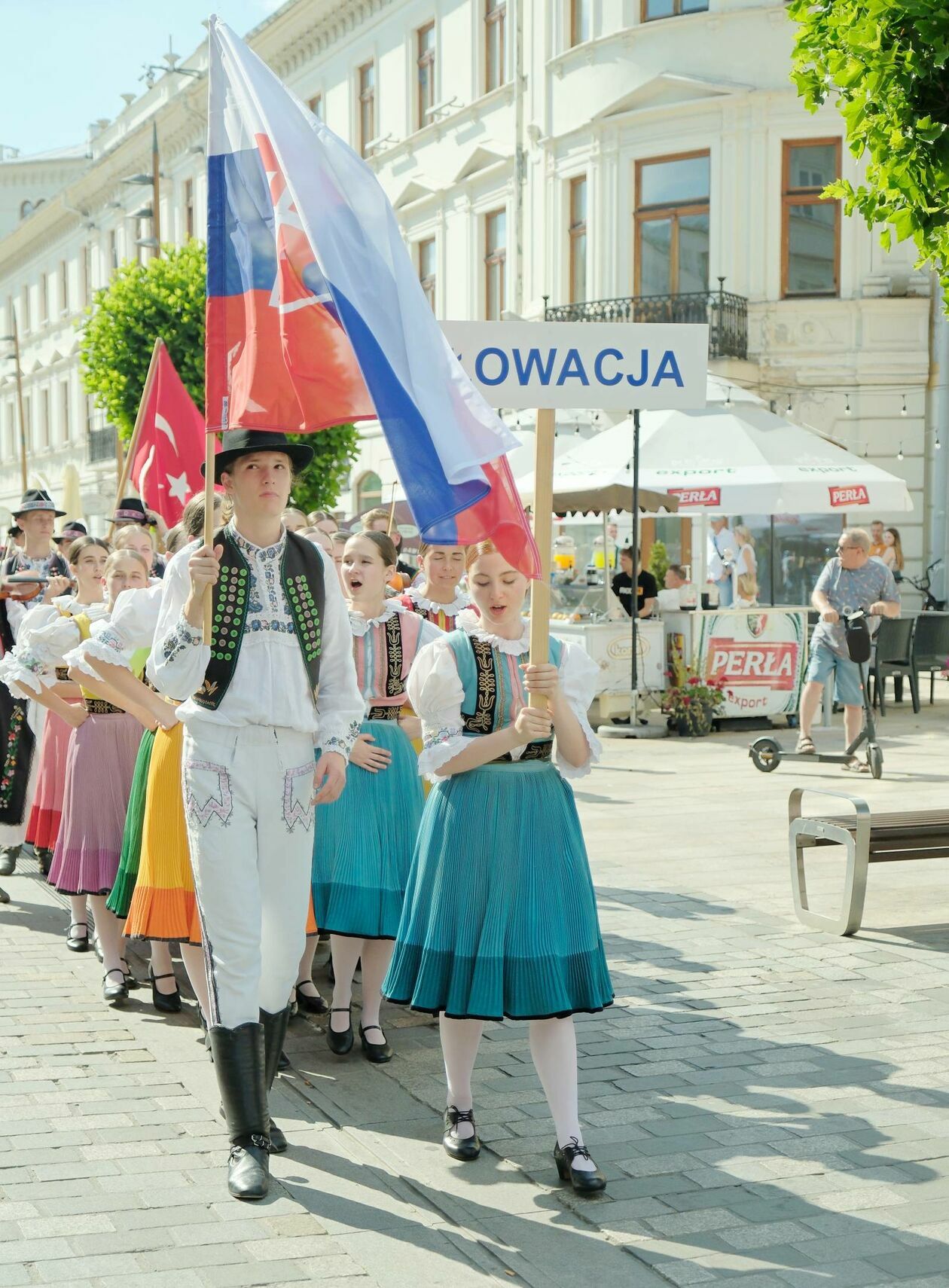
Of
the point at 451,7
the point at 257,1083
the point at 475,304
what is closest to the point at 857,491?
the point at 257,1083

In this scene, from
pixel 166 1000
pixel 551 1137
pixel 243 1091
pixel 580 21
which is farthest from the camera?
pixel 580 21

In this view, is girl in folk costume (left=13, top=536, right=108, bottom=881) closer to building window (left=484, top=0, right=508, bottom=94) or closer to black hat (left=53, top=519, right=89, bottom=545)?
black hat (left=53, top=519, right=89, bottom=545)

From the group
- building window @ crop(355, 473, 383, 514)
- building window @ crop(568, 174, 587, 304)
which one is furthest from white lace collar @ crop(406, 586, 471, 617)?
building window @ crop(355, 473, 383, 514)

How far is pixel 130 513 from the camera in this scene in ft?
32.6

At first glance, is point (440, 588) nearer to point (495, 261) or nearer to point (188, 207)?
point (495, 261)

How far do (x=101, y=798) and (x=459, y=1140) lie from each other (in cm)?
276

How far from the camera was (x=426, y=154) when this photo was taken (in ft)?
106

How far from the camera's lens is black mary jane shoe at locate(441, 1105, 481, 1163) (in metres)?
4.68

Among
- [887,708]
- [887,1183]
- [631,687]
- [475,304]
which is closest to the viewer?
[887,1183]

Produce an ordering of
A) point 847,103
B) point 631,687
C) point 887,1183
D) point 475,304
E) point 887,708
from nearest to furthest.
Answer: point 887,1183, point 847,103, point 631,687, point 887,708, point 475,304

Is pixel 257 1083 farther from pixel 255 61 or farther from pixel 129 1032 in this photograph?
pixel 255 61

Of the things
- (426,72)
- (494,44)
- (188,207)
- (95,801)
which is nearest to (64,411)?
(188,207)

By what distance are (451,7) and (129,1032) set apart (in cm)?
2800

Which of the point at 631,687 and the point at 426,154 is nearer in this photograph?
the point at 631,687
